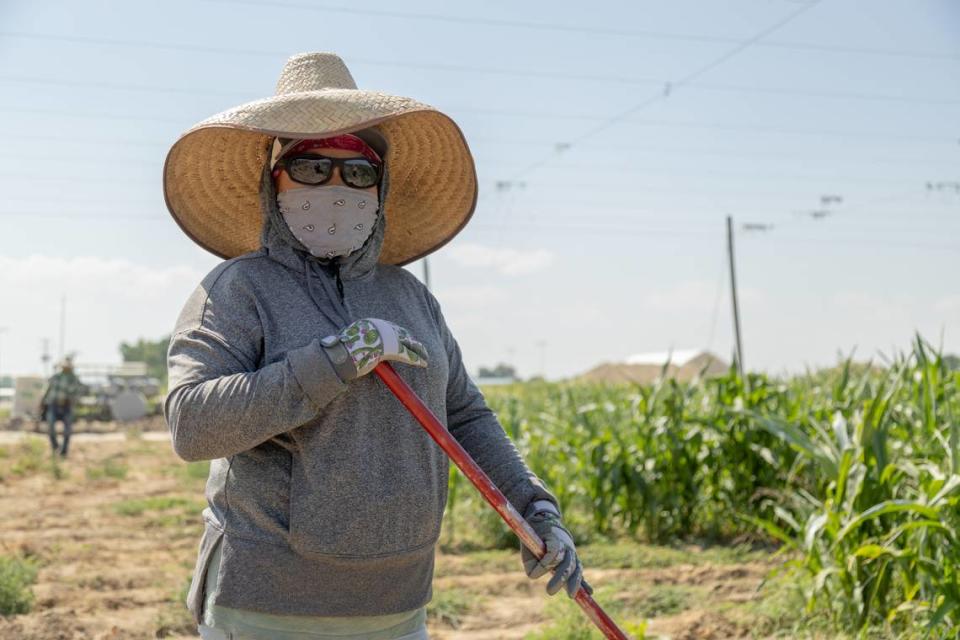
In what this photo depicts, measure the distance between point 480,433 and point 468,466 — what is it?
12.3 inches

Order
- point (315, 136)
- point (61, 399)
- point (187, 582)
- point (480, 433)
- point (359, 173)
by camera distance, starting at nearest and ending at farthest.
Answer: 1. point (315, 136)
2. point (359, 173)
3. point (480, 433)
4. point (187, 582)
5. point (61, 399)

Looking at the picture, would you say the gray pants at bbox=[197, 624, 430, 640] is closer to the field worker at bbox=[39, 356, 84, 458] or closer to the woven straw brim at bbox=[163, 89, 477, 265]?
the woven straw brim at bbox=[163, 89, 477, 265]

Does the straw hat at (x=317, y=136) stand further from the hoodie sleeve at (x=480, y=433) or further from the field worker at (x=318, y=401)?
the hoodie sleeve at (x=480, y=433)

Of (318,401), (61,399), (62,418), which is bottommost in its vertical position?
(62,418)

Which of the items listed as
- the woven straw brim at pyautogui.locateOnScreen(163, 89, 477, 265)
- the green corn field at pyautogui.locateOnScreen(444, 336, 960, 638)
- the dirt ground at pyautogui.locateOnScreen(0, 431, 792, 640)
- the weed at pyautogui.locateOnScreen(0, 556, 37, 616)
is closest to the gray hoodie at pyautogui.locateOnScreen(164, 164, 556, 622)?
the woven straw brim at pyautogui.locateOnScreen(163, 89, 477, 265)

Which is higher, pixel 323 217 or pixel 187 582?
pixel 323 217

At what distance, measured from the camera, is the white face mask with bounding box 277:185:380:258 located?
2.13 meters

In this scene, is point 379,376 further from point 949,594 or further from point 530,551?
point 949,594

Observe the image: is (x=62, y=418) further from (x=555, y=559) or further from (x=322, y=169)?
(x=555, y=559)

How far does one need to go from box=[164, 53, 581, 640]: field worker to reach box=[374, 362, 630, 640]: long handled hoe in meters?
0.04

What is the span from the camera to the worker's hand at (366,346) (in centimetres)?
183

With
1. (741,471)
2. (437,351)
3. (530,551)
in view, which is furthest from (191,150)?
(741,471)

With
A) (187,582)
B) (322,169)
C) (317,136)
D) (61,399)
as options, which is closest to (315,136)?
(317,136)

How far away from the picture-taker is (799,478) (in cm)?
681
